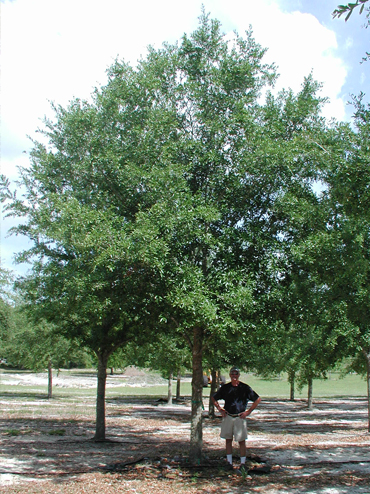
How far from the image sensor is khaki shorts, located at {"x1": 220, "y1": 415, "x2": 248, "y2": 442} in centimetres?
846

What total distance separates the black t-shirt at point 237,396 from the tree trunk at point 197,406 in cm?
94

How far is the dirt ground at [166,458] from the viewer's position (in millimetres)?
7703

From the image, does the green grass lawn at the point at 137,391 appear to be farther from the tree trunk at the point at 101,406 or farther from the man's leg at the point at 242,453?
the man's leg at the point at 242,453

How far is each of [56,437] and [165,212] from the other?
8.83 metres

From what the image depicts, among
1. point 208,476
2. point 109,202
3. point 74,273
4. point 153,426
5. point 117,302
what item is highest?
point 109,202

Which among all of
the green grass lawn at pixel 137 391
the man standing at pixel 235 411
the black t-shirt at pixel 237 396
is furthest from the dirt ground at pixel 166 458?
the green grass lawn at pixel 137 391

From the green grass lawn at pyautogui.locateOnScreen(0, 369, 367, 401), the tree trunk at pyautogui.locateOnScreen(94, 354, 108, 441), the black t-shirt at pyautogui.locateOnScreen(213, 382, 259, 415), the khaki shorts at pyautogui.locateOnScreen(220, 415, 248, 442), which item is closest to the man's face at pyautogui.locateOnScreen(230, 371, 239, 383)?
the black t-shirt at pyautogui.locateOnScreen(213, 382, 259, 415)

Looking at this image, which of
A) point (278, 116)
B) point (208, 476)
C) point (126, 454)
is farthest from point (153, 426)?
point (278, 116)

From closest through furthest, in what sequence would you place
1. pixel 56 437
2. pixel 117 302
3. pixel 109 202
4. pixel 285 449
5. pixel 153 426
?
pixel 117 302 → pixel 109 202 → pixel 285 449 → pixel 56 437 → pixel 153 426

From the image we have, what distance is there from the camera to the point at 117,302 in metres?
9.01

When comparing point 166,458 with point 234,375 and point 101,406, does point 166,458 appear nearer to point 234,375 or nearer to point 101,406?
point 234,375

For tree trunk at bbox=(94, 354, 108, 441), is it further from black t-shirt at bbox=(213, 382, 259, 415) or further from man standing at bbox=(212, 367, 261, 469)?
black t-shirt at bbox=(213, 382, 259, 415)

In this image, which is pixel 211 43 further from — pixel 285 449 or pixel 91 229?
pixel 285 449

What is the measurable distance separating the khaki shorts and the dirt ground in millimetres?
644
